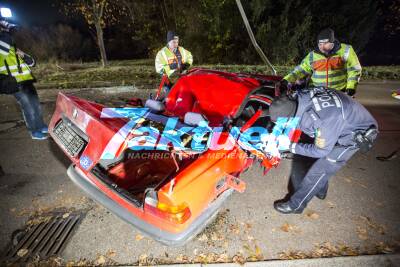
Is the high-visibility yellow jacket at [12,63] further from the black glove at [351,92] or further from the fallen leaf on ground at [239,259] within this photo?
the black glove at [351,92]

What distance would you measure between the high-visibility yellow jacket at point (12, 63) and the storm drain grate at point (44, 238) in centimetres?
270

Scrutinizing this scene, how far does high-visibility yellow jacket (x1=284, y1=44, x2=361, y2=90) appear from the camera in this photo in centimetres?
389

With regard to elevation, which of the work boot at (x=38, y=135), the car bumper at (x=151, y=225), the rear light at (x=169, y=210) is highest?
the rear light at (x=169, y=210)

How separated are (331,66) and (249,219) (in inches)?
106

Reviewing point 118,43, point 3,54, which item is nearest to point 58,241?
point 3,54

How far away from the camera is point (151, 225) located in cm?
228

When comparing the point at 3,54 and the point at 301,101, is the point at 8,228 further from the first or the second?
the point at 301,101

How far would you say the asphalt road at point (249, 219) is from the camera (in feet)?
8.59

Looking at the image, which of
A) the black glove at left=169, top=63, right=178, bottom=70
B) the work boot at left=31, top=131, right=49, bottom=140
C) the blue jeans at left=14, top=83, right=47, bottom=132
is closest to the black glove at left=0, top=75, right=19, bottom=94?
the blue jeans at left=14, top=83, right=47, bottom=132

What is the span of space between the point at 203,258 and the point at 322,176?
155cm

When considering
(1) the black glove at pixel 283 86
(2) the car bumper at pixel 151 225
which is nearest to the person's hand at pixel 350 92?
(1) the black glove at pixel 283 86

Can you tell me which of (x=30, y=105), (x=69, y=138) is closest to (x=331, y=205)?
(x=69, y=138)

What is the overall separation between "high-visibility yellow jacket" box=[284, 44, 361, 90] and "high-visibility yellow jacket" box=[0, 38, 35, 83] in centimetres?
438

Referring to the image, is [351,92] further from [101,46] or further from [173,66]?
[101,46]
